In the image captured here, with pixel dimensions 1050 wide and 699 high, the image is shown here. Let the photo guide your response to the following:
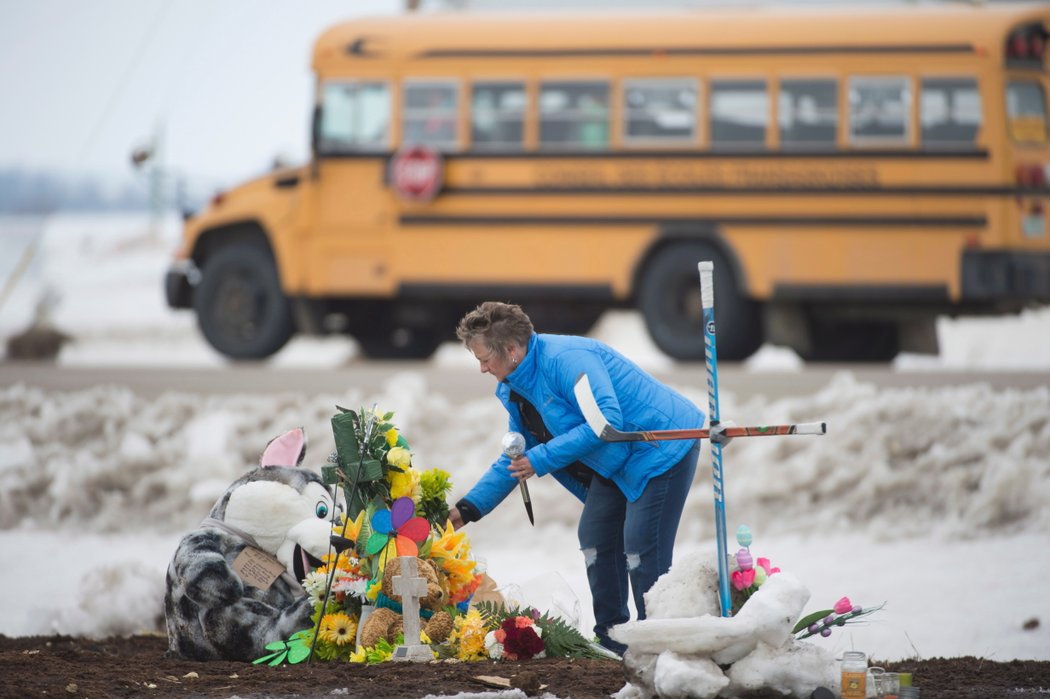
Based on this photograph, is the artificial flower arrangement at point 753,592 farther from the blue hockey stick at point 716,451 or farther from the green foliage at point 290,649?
the green foliage at point 290,649

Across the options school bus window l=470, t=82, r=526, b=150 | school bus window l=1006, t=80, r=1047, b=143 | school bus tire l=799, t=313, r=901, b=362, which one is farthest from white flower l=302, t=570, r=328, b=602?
school bus tire l=799, t=313, r=901, b=362

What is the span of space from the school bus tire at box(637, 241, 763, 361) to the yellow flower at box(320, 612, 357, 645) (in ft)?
21.2

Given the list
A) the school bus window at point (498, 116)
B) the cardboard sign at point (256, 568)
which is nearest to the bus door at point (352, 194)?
the school bus window at point (498, 116)

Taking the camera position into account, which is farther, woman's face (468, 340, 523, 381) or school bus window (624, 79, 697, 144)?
school bus window (624, 79, 697, 144)

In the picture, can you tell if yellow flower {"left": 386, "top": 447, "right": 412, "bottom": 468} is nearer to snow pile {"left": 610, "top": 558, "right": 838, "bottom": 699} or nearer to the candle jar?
snow pile {"left": 610, "top": 558, "right": 838, "bottom": 699}

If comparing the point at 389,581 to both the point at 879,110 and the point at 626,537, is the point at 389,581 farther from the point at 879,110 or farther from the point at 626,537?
the point at 879,110

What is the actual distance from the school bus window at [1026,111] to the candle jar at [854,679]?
7.70m

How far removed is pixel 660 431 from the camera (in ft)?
14.2

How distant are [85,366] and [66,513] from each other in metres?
3.55

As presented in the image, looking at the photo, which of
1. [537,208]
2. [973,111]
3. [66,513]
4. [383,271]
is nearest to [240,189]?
[383,271]

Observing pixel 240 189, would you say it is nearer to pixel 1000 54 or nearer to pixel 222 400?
pixel 222 400

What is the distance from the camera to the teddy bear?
4.88 metres

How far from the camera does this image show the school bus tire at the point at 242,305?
12.1m

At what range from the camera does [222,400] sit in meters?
9.88
